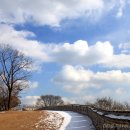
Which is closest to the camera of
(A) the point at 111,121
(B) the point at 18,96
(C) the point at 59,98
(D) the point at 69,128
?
(A) the point at 111,121

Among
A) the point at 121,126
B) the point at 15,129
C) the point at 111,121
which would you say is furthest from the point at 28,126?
the point at 121,126

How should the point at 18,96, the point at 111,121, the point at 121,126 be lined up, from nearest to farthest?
the point at 121,126, the point at 111,121, the point at 18,96

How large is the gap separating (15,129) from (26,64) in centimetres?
4031

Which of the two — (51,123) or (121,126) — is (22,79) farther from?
(121,126)

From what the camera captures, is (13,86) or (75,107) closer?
(75,107)

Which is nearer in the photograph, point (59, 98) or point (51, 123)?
point (51, 123)

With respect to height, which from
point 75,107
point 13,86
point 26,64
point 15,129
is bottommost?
point 15,129

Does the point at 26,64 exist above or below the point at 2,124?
above

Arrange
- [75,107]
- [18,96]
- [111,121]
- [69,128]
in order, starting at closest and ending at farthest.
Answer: [111,121] < [69,128] < [75,107] < [18,96]

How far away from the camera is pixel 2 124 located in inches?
1313

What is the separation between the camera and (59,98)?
150m

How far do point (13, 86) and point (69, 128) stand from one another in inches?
1675

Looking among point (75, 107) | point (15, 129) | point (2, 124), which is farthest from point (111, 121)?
point (75, 107)

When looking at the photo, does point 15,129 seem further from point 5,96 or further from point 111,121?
point 5,96
